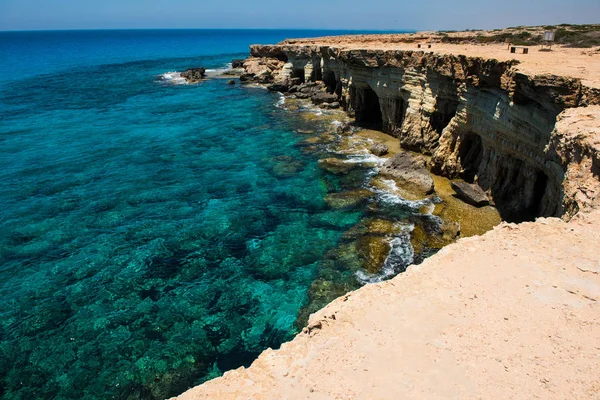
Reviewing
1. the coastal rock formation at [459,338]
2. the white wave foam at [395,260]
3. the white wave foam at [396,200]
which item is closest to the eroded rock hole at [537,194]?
the white wave foam at [396,200]

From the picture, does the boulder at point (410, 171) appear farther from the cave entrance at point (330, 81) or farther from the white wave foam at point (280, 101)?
the cave entrance at point (330, 81)

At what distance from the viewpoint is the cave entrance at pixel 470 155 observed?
25703mm

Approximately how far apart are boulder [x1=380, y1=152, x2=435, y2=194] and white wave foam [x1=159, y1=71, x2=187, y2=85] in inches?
2097

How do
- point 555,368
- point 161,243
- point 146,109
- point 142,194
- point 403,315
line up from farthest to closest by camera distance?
1. point 146,109
2. point 142,194
3. point 161,243
4. point 403,315
5. point 555,368

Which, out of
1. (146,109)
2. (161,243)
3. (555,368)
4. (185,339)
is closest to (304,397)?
(555,368)

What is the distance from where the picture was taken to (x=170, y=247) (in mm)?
20312

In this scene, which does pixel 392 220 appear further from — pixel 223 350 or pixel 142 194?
pixel 142 194

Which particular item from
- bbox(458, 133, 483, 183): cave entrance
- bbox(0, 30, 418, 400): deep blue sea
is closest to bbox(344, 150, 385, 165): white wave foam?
bbox(0, 30, 418, 400): deep blue sea

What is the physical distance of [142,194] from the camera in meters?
26.2

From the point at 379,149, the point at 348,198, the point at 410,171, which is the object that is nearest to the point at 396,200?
the point at 348,198

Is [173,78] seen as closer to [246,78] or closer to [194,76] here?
[194,76]

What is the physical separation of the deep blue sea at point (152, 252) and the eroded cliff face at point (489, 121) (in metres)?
8.73

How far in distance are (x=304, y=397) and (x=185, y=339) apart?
28.5ft

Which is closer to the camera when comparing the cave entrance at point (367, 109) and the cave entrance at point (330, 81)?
the cave entrance at point (367, 109)
